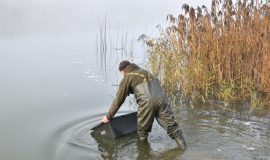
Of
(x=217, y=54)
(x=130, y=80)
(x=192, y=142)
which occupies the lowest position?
(x=192, y=142)

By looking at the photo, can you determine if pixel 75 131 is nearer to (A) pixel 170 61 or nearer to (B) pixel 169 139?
(B) pixel 169 139

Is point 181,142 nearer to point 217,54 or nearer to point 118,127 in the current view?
point 118,127

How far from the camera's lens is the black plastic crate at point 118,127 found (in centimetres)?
715

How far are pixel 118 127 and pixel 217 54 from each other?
139 inches

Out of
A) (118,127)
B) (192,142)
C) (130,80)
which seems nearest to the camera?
(130,80)

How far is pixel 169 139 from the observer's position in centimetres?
714

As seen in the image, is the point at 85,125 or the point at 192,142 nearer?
the point at 192,142

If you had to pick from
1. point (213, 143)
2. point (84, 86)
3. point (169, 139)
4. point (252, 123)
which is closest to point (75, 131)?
point (169, 139)

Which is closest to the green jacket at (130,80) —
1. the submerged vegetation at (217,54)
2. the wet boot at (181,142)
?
the wet boot at (181,142)

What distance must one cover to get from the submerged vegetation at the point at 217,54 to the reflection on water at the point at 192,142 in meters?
1.33

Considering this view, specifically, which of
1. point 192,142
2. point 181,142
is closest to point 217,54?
point 192,142

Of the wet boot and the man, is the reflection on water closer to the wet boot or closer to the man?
the wet boot

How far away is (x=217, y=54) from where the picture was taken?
31.8 feet

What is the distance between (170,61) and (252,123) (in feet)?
8.50
